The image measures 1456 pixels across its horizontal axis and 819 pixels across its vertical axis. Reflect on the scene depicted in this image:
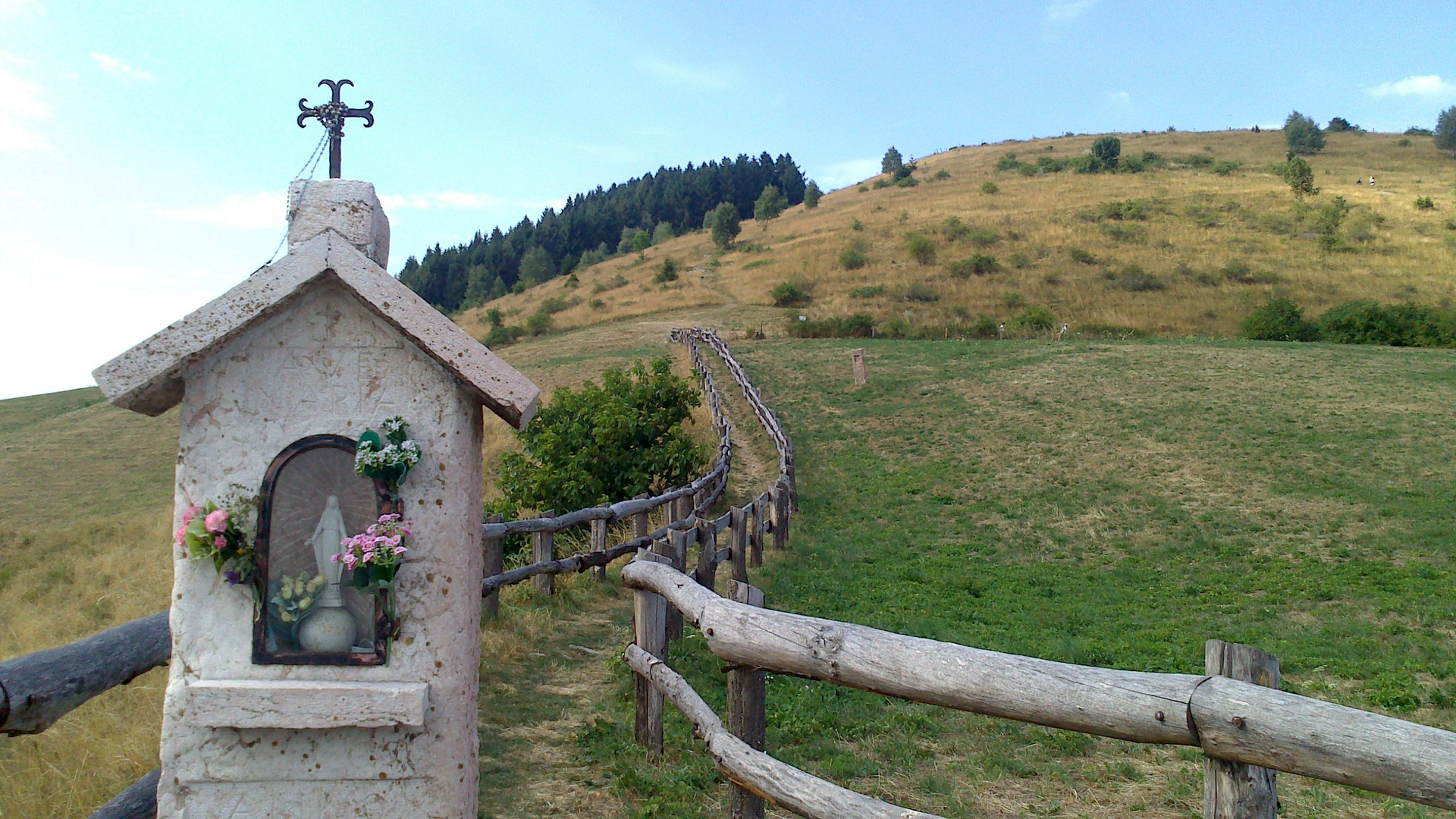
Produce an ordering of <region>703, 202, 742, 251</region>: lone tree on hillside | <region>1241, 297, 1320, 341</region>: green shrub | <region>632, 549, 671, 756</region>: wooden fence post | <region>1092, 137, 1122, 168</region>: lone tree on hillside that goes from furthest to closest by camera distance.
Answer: <region>703, 202, 742, 251</region>: lone tree on hillside
<region>1092, 137, 1122, 168</region>: lone tree on hillside
<region>1241, 297, 1320, 341</region>: green shrub
<region>632, 549, 671, 756</region>: wooden fence post

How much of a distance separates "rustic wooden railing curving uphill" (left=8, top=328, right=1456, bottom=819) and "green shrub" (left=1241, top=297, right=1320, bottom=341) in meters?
35.8

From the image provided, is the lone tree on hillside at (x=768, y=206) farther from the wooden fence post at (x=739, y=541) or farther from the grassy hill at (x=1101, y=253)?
the wooden fence post at (x=739, y=541)

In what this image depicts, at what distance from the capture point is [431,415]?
382cm

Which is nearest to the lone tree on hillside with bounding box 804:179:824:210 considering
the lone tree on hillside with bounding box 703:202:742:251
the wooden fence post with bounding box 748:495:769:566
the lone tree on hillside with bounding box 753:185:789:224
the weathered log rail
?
the lone tree on hillside with bounding box 753:185:789:224

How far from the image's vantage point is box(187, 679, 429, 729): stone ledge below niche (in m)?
3.57

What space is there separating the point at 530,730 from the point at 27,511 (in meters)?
24.4

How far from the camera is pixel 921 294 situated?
151ft

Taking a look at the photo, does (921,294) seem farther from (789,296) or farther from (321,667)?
(321,667)

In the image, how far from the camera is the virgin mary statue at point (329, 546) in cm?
375

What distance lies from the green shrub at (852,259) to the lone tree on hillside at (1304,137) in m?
49.0

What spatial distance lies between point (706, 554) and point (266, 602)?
4896 millimetres

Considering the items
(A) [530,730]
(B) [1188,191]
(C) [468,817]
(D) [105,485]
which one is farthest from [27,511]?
(B) [1188,191]

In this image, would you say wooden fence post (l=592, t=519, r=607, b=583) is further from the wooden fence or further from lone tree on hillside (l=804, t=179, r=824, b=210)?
lone tree on hillside (l=804, t=179, r=824, b=210)

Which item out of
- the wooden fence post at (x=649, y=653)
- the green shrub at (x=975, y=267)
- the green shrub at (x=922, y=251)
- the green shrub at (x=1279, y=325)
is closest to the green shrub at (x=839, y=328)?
the green shrub at (x=975, y=267)
